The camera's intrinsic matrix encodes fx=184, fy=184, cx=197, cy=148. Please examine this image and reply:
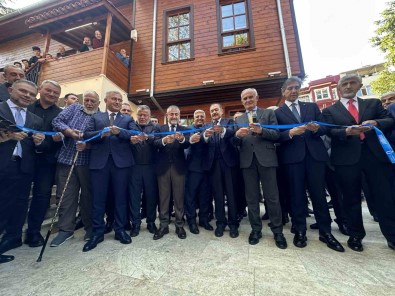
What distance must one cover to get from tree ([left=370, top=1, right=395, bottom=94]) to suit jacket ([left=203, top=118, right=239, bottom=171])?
16.2m

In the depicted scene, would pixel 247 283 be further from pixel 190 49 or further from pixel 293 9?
pixel 293 9

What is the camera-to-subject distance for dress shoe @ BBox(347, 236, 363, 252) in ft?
7.07

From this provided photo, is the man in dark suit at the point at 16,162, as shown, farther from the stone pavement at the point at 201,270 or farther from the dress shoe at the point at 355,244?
the dress shoe at the point at 355,244

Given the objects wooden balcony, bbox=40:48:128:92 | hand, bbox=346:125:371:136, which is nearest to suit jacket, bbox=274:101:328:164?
hand, bbox=346:125:371:136

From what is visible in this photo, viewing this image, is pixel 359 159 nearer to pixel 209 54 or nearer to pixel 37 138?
pixel 37 138

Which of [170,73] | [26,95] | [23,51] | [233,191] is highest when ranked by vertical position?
[23,51]

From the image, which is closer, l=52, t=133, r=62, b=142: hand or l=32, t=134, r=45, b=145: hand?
l=32, t=134, r=45, b=145: hand

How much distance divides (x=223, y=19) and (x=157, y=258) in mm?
7774

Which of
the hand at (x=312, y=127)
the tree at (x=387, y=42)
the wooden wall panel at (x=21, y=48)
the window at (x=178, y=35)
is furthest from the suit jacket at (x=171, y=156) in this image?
the tree at (x=387, y=42)

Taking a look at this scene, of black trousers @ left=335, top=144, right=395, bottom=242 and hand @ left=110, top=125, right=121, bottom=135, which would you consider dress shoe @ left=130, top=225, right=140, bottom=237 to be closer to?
hand @ left=110, top=125, right=121, bottom=135

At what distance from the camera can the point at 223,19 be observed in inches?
268

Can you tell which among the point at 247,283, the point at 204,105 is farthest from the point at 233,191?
the point at 204,105

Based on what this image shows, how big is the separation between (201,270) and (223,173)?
4.61ft

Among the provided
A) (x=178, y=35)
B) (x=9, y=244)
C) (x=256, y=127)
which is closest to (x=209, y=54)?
(x=178, y=35)
